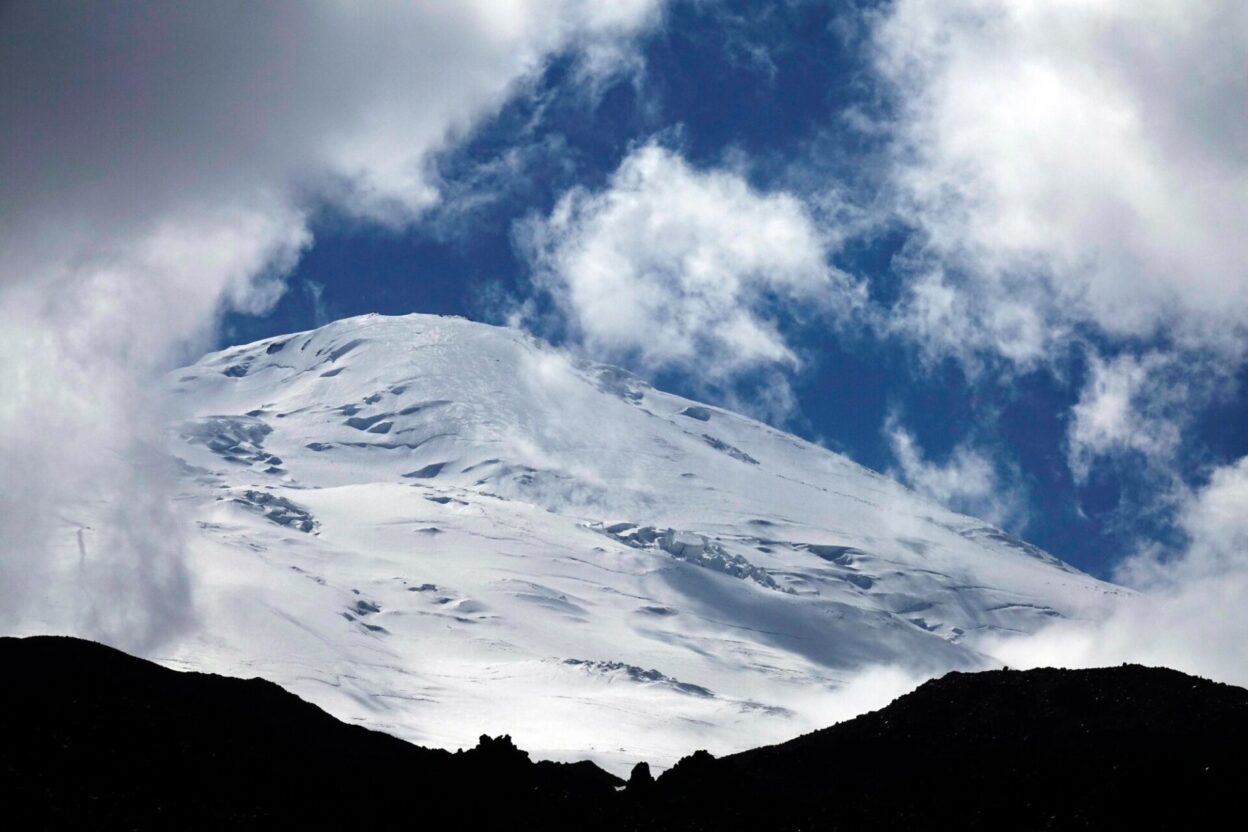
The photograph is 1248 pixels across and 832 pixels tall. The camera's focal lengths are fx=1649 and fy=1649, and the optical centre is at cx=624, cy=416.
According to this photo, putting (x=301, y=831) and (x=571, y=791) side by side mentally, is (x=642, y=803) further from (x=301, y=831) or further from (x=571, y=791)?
(x=301, y=831)

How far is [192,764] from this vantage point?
159 ft

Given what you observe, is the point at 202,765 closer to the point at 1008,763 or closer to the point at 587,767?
the point at 587,767

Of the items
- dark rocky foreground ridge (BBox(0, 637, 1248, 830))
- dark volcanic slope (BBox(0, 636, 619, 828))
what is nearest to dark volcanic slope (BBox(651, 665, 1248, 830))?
dark rocky foreground ridge (BBox(0, 637, 1248, 830))

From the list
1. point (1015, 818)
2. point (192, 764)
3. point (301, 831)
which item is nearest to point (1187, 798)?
point (1015, 818)

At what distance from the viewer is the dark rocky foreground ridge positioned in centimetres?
4552

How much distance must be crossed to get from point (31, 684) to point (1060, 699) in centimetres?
3662

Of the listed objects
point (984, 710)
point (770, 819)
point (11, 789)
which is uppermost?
point (984, 710)

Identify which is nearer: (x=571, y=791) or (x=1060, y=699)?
(x=571, y=791)

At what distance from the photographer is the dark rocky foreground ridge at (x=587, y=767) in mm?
45525

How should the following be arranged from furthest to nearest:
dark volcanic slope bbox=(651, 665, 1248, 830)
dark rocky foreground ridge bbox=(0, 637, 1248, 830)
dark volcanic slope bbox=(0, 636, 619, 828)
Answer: dark volcanic slope bbox=(651, 665, 1248, 830)
dark rocky foreground ridge bbox=(0, 637, 1248, 830)
dark volcanic slope bbox=(0, 636, 619, 828)

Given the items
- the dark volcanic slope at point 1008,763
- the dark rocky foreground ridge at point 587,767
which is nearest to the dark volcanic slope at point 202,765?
the dark rocky foreground ridge at point 587,767

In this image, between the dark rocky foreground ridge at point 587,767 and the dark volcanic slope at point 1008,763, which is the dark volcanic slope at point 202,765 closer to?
the dark rocky foreground ridge at point 587,767

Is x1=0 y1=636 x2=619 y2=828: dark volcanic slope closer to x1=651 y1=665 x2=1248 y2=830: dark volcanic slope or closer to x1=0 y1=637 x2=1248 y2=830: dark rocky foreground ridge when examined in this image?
x1=0 y1=637 x2=1248 y2=830: dark rocky foreground ridge

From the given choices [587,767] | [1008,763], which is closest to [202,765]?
[587,767]
